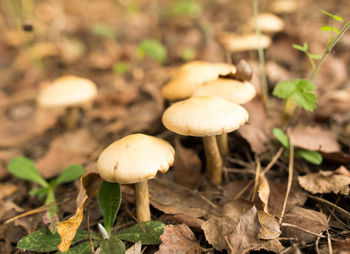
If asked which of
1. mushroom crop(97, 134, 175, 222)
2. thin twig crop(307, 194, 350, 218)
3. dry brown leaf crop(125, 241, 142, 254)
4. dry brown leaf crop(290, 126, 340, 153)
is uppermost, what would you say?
mushroom crop(97, 134, 175, 222)

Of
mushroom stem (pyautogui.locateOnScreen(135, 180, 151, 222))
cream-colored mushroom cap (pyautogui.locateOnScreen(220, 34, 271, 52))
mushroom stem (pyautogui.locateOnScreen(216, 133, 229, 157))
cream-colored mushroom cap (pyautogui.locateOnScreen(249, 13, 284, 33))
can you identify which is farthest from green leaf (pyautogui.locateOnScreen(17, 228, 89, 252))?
cream-colored mushroom cap (pyautogui.locateOnScreen(249, 13, 284, 33))

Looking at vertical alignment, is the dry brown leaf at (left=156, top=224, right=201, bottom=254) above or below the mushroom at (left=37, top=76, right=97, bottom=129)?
below

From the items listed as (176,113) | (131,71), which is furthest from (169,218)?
(131,71)

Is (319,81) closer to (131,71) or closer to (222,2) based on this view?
(131,71)

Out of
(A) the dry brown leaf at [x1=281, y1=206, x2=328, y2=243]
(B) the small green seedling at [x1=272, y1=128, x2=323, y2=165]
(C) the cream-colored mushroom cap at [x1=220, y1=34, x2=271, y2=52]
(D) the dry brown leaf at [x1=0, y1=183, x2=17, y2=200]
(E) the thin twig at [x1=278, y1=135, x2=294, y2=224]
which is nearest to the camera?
(A) the dry brown leaf at [x1=281, y1=206, x2=328, y2=243]

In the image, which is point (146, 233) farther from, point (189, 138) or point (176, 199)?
point (189, 138)

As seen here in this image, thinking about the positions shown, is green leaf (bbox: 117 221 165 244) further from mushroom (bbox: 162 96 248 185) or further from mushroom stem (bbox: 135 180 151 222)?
mushroom (bbox: 162 96 248 185)

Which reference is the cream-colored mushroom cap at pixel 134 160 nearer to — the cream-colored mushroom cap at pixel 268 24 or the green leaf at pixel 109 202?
the green leaf at pixel 109 202
